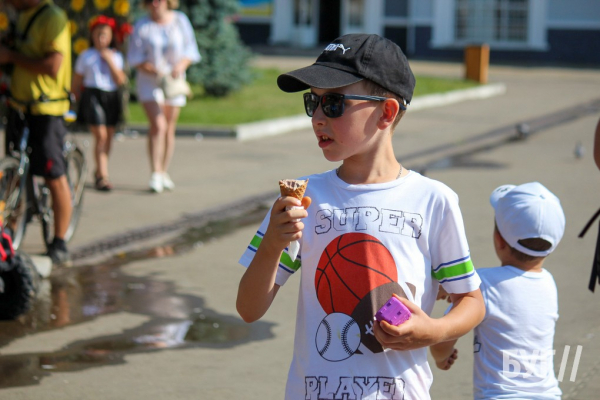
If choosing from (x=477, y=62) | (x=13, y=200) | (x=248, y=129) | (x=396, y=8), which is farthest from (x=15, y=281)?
(x=396, y=8)

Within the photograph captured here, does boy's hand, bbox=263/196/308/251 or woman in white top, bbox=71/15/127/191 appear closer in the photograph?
boy's hand, bbox=263/196/308/251

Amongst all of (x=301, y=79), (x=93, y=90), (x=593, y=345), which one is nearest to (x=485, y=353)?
(x=301, y=79)

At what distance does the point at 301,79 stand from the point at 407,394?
918 mm

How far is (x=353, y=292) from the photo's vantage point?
8.25 ft

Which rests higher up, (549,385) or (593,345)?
(549,385)

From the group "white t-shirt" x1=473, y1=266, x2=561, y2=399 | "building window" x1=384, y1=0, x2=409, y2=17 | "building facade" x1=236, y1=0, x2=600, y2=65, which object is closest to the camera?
"white t-shirt" x1=473, y1=266, x2=561, y2=399

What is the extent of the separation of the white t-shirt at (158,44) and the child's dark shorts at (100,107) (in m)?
0.42

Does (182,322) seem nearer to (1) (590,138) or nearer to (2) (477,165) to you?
(2) (477,165)

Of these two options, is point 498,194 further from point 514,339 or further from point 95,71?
point 95,71

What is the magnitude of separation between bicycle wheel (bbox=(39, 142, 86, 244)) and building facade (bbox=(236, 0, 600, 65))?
93.6ft

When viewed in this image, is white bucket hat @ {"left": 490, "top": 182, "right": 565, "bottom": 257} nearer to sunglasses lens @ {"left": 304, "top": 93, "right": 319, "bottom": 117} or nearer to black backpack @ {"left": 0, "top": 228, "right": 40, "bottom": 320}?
sunglasses lens @ {"left": 304, "top": 93, "right": 319, "bottom": 117}

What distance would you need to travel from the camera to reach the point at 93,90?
9.78 meters

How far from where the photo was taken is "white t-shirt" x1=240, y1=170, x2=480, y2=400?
249 centimetres

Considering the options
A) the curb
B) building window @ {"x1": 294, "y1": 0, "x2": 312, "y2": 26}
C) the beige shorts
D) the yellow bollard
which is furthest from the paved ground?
building window @ {"x1": 294, "y1": 0, "x2": 312, "y2": 26}
